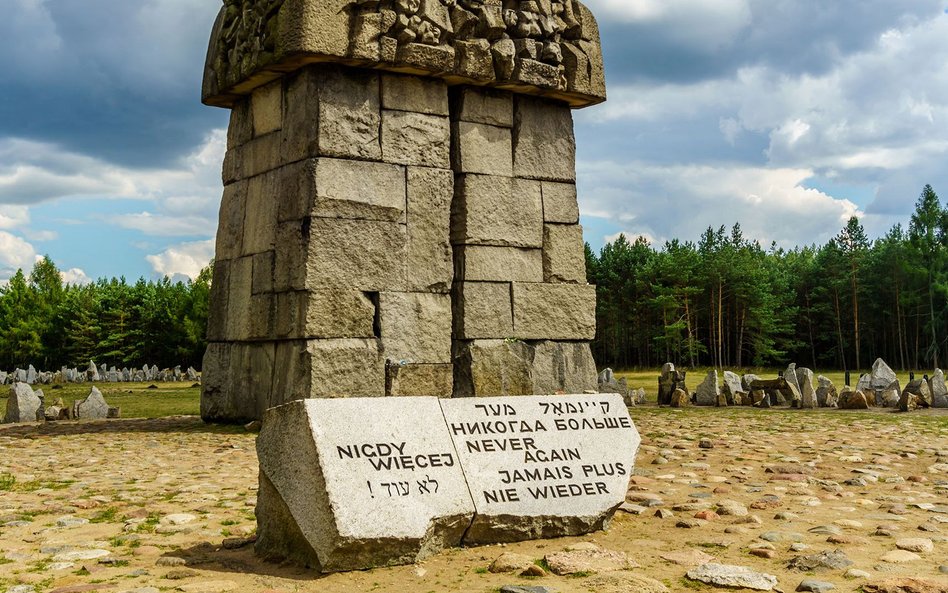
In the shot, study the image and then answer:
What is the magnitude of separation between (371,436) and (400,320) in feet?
17.2

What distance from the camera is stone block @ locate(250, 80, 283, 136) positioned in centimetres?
1034

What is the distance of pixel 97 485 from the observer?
6.84 metres

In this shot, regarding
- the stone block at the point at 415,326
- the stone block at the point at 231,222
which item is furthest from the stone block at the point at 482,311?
the stone block at the point at 231,222

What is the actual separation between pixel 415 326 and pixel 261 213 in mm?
2261

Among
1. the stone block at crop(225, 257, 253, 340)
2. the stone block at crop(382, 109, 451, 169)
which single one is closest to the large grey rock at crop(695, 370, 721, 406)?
the stone block at crop(382, 109, 451, 169)

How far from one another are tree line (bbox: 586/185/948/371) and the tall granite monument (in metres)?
38.2

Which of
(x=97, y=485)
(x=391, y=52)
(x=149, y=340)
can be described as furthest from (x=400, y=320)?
(x=149, y=340)

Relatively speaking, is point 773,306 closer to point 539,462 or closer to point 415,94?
point 415,94

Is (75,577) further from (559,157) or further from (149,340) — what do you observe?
(149,340)

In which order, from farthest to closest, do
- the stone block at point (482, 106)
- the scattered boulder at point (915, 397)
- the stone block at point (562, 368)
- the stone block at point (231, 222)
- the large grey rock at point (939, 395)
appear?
the large grey rock at point (939, 395) → the scattered boulder at point (915, 397) → the stone block at point (231, 222) → the stone block at point (562, 368) → the stone block at point (482, 106)

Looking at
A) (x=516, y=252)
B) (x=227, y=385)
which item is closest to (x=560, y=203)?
(x=516, y=252)

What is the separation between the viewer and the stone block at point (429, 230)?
10055mm

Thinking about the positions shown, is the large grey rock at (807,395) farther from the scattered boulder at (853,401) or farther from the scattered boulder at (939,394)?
the scattered boulder at (939,394)

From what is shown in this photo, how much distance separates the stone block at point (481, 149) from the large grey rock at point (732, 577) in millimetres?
6931
